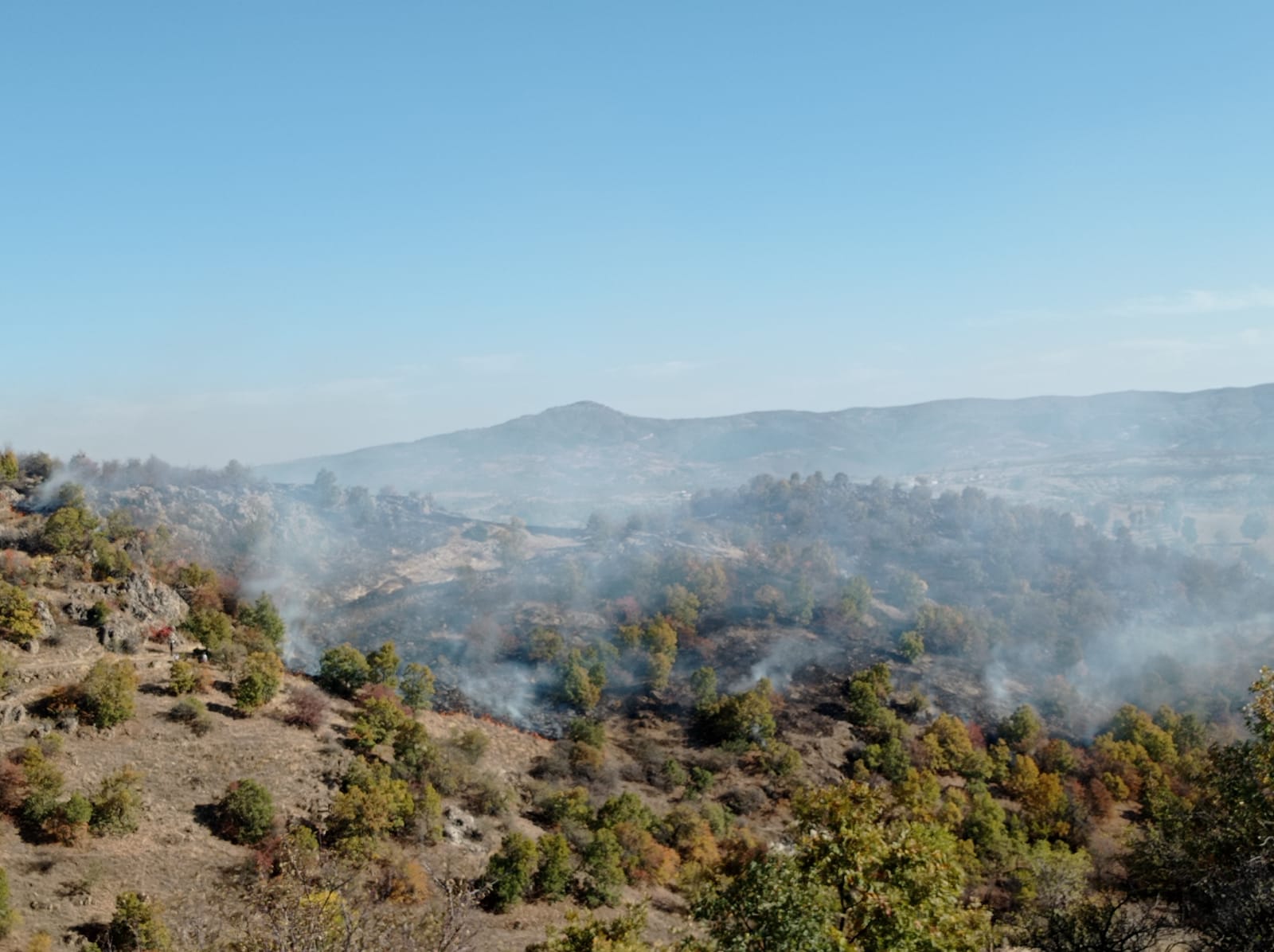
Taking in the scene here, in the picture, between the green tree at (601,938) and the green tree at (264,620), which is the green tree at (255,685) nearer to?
the green tree at (264,620)

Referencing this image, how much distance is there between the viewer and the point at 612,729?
5675cm

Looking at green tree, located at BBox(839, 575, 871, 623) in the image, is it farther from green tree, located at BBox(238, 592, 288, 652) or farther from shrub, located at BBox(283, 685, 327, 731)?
shrub, located at BBox(283, 685, 327, 731)

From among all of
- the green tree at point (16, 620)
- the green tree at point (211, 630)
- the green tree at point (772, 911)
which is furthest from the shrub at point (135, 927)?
the green tree at point (211, 630)

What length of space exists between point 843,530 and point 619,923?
10119 centimetres

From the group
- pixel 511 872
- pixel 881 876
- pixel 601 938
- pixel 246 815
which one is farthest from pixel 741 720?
pixel 881 876

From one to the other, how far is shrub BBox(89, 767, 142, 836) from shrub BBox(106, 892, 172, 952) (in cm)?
545

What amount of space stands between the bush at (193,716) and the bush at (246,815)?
6.00m

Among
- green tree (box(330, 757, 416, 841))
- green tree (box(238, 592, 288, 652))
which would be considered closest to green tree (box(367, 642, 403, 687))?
green tree (box(238, 592, 288, 652))

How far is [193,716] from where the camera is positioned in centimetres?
3591

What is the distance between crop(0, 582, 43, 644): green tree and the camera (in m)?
37.2

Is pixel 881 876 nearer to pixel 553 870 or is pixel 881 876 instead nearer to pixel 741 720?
pixel 553 870

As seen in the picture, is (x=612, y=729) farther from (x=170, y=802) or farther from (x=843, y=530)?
(x=843, y=530)

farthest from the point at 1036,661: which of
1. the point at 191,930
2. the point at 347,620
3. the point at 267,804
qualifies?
the point at 191,930

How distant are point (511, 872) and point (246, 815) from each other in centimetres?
1058
